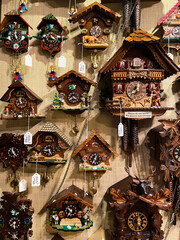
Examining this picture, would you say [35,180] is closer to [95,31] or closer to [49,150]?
[49,150]

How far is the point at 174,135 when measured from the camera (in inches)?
92.1

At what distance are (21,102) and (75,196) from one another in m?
0.92

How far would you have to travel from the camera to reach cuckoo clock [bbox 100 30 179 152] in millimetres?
2248

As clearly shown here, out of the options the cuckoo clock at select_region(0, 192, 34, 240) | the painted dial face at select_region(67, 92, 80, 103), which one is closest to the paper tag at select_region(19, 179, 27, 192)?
the cuckoo clock at select_region(0, 192, 34, 240)

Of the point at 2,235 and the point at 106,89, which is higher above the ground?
the point at 106,89

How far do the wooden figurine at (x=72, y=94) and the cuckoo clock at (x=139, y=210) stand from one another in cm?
76

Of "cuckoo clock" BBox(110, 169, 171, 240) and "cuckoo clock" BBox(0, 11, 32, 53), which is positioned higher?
"cuckoo clock" BBox(0, 11, 32, 53)

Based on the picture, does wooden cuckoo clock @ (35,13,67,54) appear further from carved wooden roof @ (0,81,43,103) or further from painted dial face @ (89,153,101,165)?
painted dial face @ (89,153,101,165)

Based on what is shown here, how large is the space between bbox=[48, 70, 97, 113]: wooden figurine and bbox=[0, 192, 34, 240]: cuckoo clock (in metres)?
0.82

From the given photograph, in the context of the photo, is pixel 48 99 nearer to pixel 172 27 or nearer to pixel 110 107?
pixel 110 107

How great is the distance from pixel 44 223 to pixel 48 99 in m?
1.14

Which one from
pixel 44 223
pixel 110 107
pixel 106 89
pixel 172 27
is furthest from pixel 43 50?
pixel 44 223

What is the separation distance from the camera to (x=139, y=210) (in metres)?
2.29

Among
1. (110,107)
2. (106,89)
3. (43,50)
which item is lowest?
(110,107)
